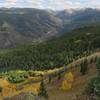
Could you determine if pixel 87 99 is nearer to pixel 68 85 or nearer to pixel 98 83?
pixel 98 83

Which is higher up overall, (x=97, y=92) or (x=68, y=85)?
(x=97, y=92)

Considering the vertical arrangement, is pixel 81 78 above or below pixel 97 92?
below

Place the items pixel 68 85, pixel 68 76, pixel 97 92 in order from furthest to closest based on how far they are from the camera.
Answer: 1. pixel 68 76
2. pixel 68 85
3. pixel 97 92

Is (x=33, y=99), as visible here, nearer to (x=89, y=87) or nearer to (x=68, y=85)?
(x=89, y=87)

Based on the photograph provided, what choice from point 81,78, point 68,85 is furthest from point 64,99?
point 81,78

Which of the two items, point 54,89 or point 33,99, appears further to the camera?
point 54,89

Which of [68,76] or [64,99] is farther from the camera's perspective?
[68,76]

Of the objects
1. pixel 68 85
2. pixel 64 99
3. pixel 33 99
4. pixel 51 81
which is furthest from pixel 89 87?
pixel 51 81

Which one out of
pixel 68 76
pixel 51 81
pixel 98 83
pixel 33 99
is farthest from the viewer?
pixel 51 81

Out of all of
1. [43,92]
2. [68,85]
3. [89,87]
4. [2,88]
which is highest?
[89,87]
